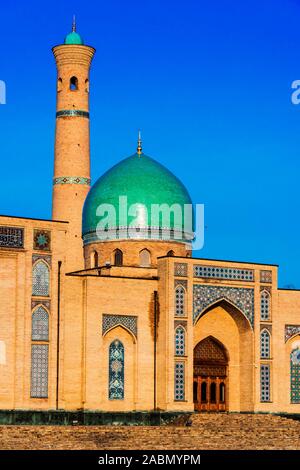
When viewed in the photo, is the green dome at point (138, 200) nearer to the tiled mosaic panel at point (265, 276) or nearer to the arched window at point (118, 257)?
the arched window at point (118, 257)

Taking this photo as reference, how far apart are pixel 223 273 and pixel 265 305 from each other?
1.43 m

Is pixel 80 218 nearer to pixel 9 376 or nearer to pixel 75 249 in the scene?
pixel 75 249

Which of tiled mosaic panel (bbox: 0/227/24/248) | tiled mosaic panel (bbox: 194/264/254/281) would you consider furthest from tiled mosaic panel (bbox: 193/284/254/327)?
tiled mosaic panel (bbox: 0/227/24/248)

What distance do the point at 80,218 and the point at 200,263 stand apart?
7.10m

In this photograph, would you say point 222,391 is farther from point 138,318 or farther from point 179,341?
point 138,318

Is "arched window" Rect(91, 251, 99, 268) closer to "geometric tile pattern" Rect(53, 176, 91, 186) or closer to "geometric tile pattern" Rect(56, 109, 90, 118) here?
"geometric tile pattern" Rect(53, 176, 91, 186)

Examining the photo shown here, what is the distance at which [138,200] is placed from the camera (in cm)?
3734

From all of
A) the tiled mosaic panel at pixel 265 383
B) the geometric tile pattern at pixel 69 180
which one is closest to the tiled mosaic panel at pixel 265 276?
the tiled mosaic panel at pixel 265 383

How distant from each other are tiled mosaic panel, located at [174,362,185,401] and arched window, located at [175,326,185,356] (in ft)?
0.90

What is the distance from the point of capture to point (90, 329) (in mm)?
33500

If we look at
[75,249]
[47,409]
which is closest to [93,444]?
[47,409]

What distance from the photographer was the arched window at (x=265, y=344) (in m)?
35.9

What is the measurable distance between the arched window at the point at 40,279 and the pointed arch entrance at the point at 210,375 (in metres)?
5.15

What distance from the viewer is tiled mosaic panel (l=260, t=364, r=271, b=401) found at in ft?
118
